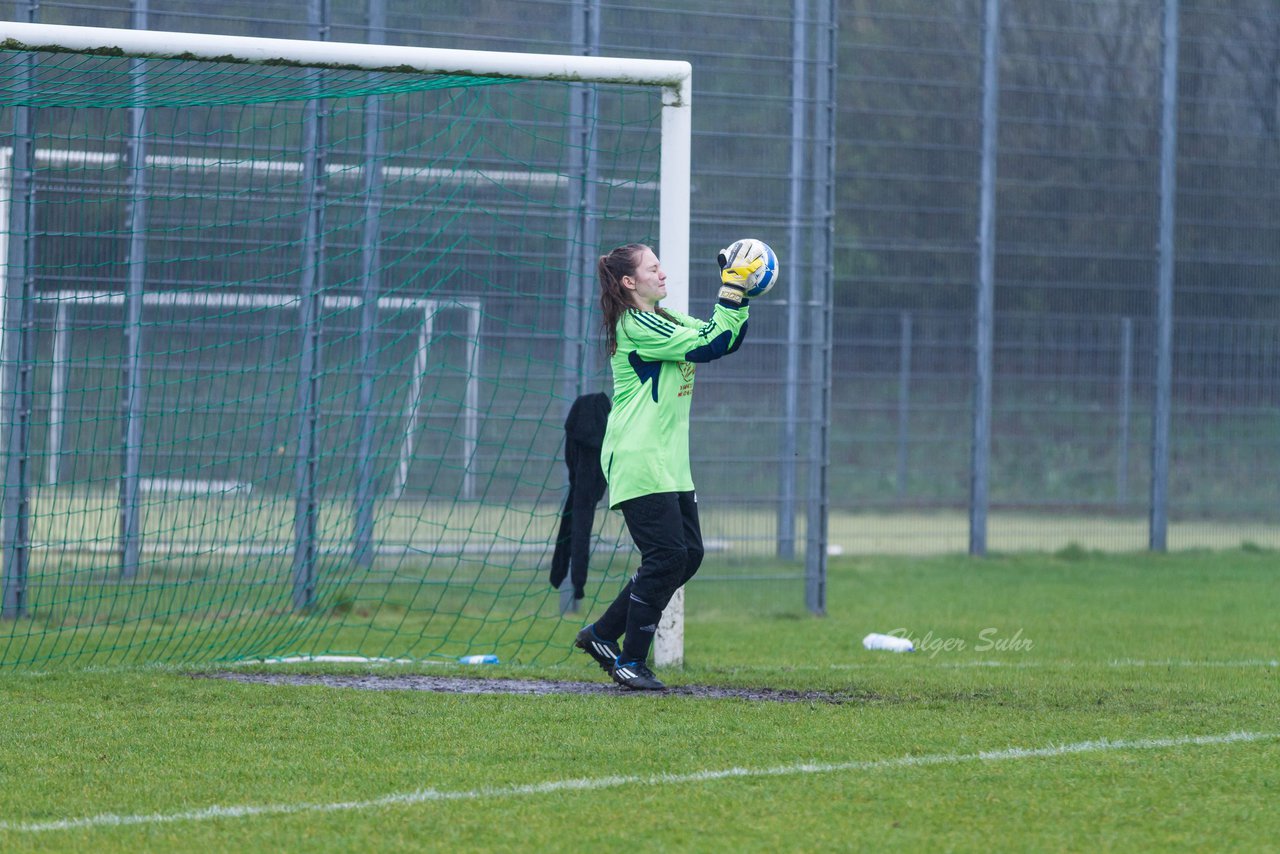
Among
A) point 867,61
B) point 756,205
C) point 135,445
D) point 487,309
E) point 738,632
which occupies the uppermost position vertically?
point 867,61

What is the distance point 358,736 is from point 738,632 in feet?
12.8

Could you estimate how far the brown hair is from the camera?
6.23 meters

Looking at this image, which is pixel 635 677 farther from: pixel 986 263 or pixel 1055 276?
pixel 1055 276

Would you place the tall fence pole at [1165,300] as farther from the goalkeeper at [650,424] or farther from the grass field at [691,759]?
the goalkeeper at [650,424]

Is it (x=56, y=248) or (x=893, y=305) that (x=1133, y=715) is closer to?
(x=56, y=248)

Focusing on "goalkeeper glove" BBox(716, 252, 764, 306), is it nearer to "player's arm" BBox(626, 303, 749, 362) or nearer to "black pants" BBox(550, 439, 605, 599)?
"player's arm" BBox(626, 303, 749, 362)

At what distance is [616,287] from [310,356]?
3794 mm

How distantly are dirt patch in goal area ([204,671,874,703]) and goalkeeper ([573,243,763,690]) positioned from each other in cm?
13

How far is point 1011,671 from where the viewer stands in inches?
272

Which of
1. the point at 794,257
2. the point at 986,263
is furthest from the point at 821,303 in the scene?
the point at 986,263

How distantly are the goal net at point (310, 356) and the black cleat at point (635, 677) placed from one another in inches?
78.0

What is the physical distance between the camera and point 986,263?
43.2 feet

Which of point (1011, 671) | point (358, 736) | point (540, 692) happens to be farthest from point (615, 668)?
point (1011, 671)

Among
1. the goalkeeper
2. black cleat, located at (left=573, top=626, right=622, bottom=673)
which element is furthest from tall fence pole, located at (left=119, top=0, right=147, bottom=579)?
the goalkeeper
